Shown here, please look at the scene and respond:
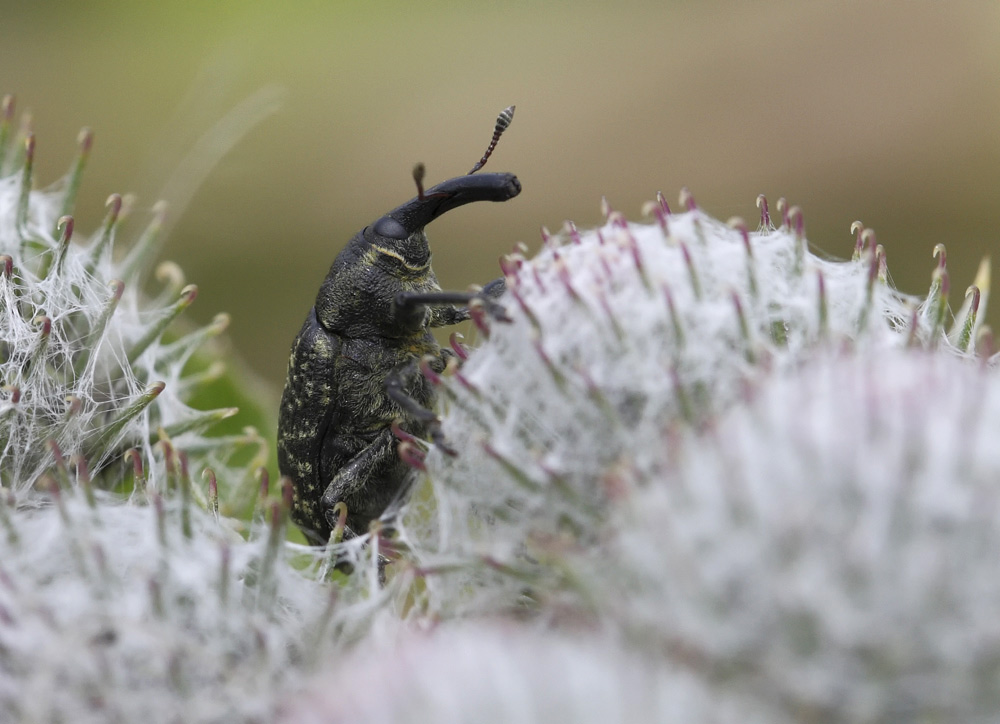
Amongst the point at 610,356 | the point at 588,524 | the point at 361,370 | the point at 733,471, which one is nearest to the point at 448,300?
the point at 361,370

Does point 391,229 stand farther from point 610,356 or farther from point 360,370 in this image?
point 610,356

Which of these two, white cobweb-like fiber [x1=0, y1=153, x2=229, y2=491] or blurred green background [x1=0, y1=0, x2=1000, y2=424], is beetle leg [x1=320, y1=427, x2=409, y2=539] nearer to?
white cobweb-like fiber [x1=0, y1=153, x2=229, y2=491]

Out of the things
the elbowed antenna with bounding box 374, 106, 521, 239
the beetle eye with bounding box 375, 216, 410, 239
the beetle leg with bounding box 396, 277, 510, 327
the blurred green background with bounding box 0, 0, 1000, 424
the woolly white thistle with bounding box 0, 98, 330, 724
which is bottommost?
the woolly white thistle with bounding box 0, 98, 330, 724

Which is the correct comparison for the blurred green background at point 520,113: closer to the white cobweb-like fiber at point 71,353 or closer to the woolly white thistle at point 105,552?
the white cobweb-like fiber at point 71,353

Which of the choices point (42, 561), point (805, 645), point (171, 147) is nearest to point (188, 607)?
point (42, 561)

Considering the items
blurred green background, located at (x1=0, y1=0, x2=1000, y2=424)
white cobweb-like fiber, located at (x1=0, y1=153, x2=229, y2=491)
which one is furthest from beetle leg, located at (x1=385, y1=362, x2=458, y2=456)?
blurred green background, located at (x1=0, y1=0, x2=1000, y2=424)

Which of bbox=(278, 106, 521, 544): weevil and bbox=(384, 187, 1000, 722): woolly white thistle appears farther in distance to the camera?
bbox=(278, 106, 521, 544): weevil

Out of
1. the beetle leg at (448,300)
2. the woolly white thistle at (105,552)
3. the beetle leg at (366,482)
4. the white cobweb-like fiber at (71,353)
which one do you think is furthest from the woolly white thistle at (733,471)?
the white cobweb-like fiber at (71,353)

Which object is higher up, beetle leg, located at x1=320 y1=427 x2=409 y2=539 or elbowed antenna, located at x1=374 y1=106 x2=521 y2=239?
elbowed antenna, located at x1=374 y1=106 x2=521 y2=239

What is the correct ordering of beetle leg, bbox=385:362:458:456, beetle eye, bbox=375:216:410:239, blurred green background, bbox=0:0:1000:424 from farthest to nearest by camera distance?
blurred green background, bbox=0:0:1000:424, beetle eye, bbox=375:216:410:239, beetle leg, bbox=385:362:458:456
